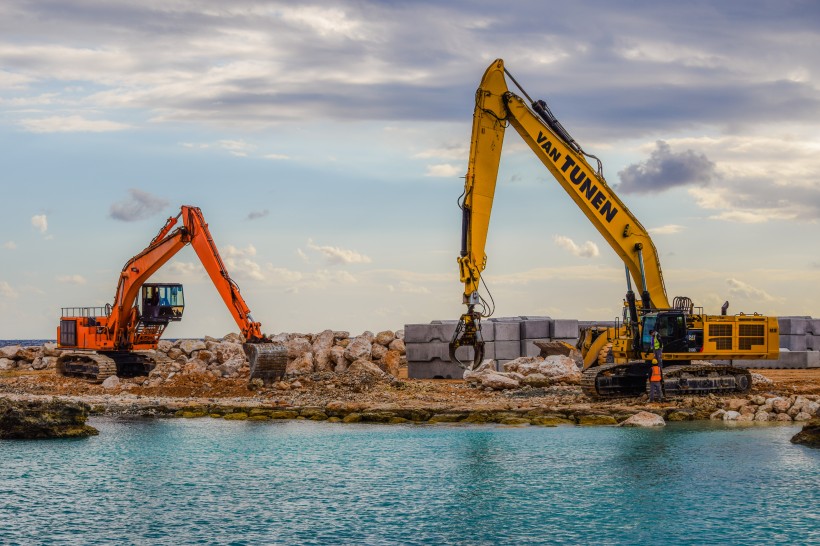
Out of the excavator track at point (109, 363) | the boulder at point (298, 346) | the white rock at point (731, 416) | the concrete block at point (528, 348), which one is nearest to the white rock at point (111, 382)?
the excavator track at point (109, 363)

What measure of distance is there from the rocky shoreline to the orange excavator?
0.84 meters

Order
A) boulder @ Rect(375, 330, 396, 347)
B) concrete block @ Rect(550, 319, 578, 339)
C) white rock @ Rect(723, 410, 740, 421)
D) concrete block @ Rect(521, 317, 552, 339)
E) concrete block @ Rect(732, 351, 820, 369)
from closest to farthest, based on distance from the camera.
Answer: white rock @ Rect(723, 410, 740, 421), concrete block @ Rect(521, 317, 552, 339), concrete block @ Rect(550, 319, 578, 339), concrete block @ Rect(732, 351, 820, 369), boulder @ Rect(375, 330, 396, 347)

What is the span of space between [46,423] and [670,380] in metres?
14.2

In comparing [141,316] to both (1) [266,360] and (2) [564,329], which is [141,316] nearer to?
A: (1) [266,360]

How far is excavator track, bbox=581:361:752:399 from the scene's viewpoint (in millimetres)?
24281

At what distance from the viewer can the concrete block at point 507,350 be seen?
108 feet

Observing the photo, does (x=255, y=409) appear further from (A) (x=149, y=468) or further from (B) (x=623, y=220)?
(B) (x=623, y=220)

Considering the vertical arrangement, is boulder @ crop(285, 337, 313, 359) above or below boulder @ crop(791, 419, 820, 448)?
above

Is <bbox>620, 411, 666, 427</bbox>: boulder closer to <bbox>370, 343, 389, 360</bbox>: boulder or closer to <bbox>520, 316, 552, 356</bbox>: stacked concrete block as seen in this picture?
<bbox>520, 316, 552, 356</bbox>: stacked concrete block

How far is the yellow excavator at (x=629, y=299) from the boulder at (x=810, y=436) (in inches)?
187

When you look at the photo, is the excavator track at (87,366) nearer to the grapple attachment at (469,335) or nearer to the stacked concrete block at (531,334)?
the stacked concrete block at (531,334)

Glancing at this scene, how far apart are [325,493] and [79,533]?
3884 millimetres

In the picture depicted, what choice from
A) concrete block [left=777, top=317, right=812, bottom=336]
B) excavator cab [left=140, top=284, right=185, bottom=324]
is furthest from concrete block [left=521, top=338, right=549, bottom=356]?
excavator cab [left=140, top=284, right=185, bottom=324]

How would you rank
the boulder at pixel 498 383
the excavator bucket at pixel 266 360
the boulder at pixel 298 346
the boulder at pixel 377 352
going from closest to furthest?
1. the boulder at pixel 498 383
2. the excavator bucket at pixel 266 360
3. the boulder at pixel 298 346
4. the boulder at pixel 377 352
